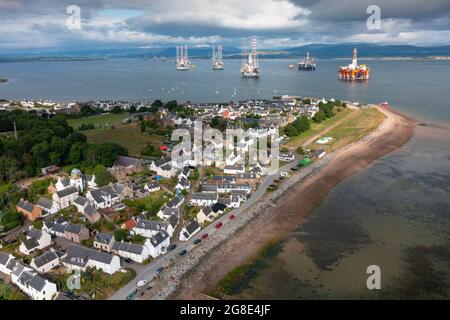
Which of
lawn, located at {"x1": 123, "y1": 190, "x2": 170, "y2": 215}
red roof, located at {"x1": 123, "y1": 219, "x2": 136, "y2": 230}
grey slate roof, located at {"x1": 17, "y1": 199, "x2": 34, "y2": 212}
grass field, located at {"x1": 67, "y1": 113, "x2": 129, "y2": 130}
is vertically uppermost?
grass field, located at {"x1": 67, "y1": 113, "x2": 129, "y2": 130}

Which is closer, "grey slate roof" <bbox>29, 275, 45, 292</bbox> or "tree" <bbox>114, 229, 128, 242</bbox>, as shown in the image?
"grey slate roof" <bbox>29, 275, 45, 292</bbox>

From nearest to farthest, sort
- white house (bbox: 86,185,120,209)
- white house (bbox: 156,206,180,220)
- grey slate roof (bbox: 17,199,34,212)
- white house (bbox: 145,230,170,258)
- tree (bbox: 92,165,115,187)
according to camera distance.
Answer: white house (bbox: 145,230,170,258)
white house (bbox: 156,206,180,220)
grey slate roof (bbox: 17,199,34,212)
white house (bbox: 86,185,120,209)
tree (bbox: 92,165,115,187)

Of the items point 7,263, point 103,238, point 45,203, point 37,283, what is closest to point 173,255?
point 103,238

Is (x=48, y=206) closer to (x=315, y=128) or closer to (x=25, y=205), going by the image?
(x=25, y=205)

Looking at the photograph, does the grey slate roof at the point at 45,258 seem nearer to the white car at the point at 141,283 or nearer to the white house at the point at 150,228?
the white house at the point at 150,228

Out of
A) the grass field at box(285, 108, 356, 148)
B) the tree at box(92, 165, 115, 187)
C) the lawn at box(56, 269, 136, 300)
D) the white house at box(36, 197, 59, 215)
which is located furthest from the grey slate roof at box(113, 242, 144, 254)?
the grass field at box(285, 108, 356, 148)

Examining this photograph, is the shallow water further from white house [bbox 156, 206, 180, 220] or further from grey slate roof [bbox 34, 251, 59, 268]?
grey slate roof [bbox 34, 251, 59, 268]

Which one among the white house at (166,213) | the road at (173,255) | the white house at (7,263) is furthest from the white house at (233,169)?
the white house at (7,263)
